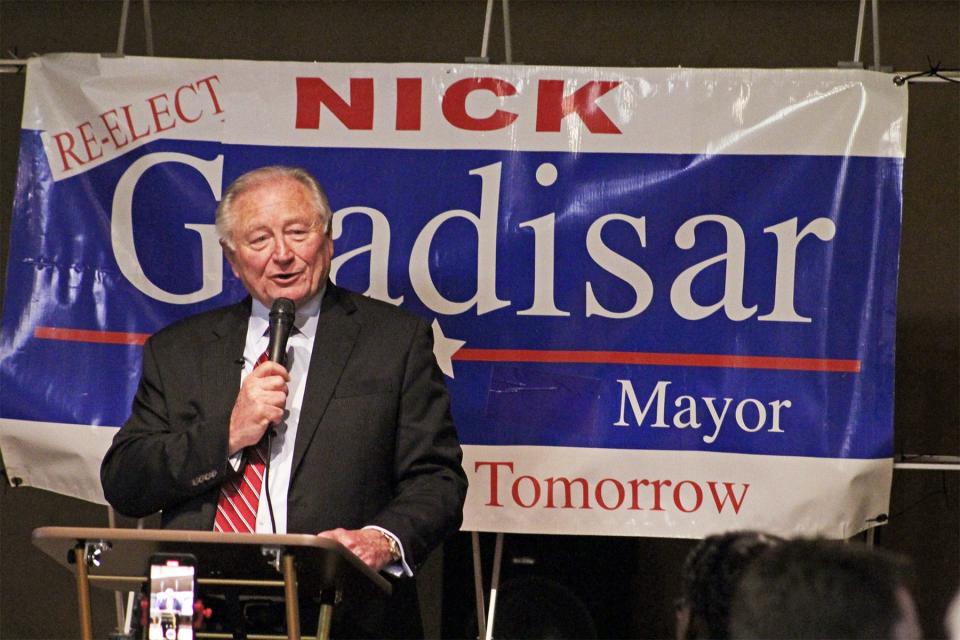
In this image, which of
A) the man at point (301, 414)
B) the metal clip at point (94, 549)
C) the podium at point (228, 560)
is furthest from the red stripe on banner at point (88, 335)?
the metal clip at point (94, 549)

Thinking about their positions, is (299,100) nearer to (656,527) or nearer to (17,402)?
(17,402)

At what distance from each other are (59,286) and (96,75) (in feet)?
2.11

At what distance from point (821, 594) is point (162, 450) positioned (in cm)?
190

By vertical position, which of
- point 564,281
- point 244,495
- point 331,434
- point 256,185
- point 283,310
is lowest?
point 244,495

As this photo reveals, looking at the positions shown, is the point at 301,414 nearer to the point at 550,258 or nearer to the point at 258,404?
the point at 258,404

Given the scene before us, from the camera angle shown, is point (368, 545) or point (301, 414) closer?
point (368, 545)

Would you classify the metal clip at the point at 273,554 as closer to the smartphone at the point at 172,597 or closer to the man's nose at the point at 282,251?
the smartphone at the point at 172,597

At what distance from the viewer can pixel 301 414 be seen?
3.16m

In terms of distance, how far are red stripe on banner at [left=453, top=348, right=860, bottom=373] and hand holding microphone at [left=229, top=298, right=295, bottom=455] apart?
1236mm

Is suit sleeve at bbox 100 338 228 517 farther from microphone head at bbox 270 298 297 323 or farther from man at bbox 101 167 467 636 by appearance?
microphone head at bbox 270 298 297 323

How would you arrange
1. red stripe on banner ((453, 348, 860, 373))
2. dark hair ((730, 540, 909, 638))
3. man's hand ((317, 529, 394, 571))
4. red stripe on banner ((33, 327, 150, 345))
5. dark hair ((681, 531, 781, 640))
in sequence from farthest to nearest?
red stripe on banner ((33, 327, 150, 345))
red stripe on banner ((453, 348, 860, 373))
man's hand ((317, 529, 394, 571))
dark hair ((681, 531, 781, 640))
dark hair ((730, 540, 909, 638))

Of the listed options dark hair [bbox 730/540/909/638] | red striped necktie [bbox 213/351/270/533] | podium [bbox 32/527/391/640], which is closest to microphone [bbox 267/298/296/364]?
red striped necktie [bbox 213/351/270/533]

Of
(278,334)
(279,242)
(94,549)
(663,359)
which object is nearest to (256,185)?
(279,242)

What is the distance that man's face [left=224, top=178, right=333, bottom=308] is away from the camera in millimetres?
3266
